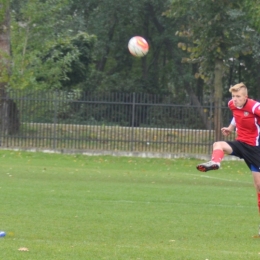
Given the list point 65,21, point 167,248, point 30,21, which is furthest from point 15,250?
point 65,21

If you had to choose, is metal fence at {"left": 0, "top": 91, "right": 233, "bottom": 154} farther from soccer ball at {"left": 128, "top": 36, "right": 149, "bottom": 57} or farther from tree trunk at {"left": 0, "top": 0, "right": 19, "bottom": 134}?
soccer ball at {"left": 128, "top": 36, "right": 149, "bottom": 57}

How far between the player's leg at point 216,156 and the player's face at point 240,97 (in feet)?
1.80

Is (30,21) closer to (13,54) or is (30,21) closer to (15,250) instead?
(13,54)

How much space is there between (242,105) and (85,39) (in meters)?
30.4

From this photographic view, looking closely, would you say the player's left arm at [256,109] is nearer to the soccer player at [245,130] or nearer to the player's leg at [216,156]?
the soccer player at [245,130]

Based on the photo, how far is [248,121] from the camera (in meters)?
9.44

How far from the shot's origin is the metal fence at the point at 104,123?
25953mm

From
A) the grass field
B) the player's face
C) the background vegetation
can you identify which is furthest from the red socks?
the background vegetation

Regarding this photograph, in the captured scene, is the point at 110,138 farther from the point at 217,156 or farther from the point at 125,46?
the point at 125,46


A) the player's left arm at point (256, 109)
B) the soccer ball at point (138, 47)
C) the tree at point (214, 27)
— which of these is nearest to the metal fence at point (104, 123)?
the tree at point (214, 27)

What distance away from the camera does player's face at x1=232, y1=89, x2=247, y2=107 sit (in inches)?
367

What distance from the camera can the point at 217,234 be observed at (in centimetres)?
952

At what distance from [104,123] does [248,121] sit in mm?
16710

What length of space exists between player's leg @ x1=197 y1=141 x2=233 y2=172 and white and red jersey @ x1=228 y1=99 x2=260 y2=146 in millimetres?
302
